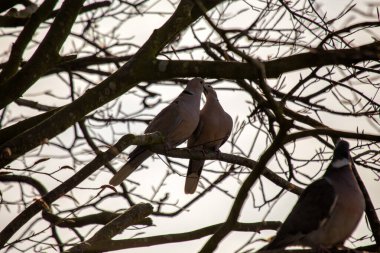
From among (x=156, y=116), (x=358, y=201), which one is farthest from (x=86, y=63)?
(x=358, y=201)

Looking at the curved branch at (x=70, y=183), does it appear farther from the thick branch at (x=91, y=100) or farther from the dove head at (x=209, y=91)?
the dove head at (x=209, y=91)

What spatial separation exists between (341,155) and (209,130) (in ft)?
8.50

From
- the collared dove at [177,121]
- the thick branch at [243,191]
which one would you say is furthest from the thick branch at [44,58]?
the collared dove at [177,121]

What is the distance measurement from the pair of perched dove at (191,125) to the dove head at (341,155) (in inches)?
80.8

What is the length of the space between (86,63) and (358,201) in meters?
3.41

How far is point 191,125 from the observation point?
7.08 metres

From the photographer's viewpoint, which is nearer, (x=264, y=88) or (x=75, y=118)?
(x=264, y=88)

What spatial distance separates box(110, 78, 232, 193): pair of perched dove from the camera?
6.78 meters

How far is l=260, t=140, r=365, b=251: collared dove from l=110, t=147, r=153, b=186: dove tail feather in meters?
Result: 2.13

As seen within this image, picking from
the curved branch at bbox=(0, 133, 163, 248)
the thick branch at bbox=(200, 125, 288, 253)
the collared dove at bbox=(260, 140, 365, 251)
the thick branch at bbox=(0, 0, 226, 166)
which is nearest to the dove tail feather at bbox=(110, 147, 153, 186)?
the curved branch at bbox=(0, 133, 163, 248)

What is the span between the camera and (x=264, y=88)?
3553mm

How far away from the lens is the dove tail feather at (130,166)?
21.4ft

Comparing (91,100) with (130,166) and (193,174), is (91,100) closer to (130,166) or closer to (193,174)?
(130,166)

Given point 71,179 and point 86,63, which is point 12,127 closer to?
point 71,179
